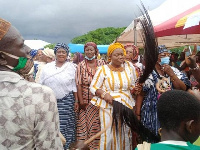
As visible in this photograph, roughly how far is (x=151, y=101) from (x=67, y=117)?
Answer: 169 centimetres

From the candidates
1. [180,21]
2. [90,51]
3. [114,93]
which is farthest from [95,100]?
[180,21]

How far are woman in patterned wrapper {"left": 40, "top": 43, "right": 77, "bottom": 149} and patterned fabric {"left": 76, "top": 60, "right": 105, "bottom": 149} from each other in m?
0.12

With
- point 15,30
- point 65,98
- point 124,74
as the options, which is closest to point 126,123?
point 124,74

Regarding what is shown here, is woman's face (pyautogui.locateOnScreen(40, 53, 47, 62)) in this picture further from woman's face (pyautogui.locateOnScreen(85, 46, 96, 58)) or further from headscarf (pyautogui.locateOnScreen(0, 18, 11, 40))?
headscarf (pyautogui.locateOnScreen(0, 18, 11, 40))

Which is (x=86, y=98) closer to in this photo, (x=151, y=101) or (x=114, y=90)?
(x=114, y=90)

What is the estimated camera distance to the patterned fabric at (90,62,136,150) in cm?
437

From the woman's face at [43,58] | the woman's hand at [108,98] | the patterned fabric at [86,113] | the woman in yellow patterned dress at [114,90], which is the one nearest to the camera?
the woman's hand at [108,98]

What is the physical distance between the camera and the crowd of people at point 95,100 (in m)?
1.73

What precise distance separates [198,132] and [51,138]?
2.83 ft

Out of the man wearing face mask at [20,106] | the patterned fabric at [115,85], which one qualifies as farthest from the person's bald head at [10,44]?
the patterned fabric at [115,85]

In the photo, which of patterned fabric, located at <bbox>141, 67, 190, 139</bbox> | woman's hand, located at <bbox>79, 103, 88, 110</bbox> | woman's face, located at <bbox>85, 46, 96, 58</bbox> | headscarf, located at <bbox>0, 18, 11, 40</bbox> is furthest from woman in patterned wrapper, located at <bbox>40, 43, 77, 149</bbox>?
headscarf, located at <bbox>0, 18, 11, 40</bbox>

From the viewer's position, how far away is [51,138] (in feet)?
5.92

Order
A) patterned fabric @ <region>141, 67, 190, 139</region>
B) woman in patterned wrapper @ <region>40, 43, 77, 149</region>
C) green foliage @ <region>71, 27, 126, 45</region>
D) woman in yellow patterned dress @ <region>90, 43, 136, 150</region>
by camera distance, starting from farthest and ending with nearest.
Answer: green foliage @ <region>71, 27, 126, 45</region> → woman in patterned wrapper @ <region>40, 43, 77, 149</region> → woman in yellow patterned dress @ <region>90, 43, 136, 150</region> → patterned fabric @ <region>141, 67, 190, 139</region>

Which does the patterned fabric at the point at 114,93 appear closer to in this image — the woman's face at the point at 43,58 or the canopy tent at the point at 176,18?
the canopy tent at the point at 176,18
